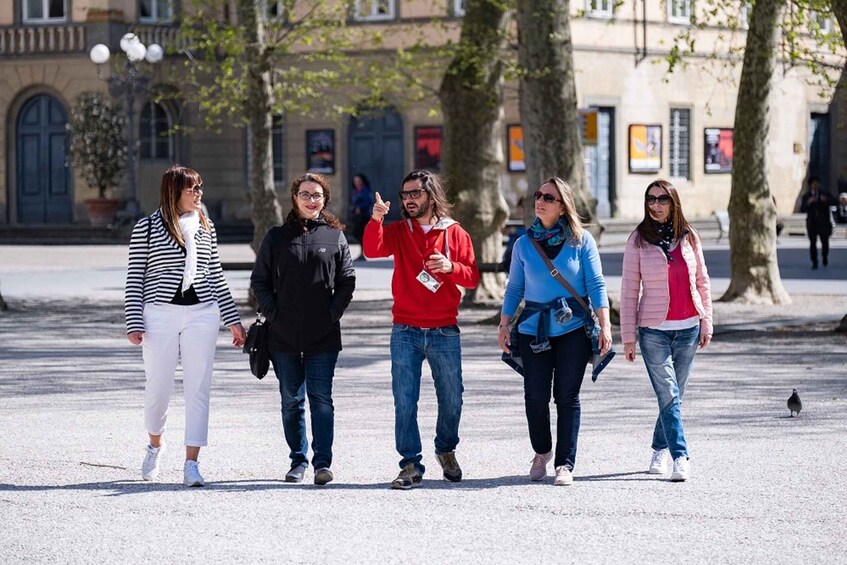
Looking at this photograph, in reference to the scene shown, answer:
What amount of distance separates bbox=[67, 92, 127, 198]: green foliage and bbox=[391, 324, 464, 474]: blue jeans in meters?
36.6

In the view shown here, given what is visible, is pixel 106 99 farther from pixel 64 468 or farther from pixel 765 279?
pixel 64 468

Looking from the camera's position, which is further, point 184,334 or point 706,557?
point 184,334

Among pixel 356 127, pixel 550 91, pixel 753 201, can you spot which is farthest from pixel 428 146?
pixel 550 91

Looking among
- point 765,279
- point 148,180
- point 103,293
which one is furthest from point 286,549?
point 148,180

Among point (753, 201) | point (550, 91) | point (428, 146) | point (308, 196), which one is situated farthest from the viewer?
point (428, 146)

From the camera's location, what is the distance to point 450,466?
9.55 meters

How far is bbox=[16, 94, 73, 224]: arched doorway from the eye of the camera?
47.6m

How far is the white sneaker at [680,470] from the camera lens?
9367mm

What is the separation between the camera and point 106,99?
4559 centimetres

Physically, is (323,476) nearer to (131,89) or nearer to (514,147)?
(131,89)

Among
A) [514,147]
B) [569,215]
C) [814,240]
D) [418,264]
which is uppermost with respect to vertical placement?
[514,147]

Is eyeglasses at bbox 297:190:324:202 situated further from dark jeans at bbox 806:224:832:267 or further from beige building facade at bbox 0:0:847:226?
beige building facade at bbox 0:0:847:226

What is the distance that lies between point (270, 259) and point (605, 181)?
35644 millimetres

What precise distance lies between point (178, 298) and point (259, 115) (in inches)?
557
